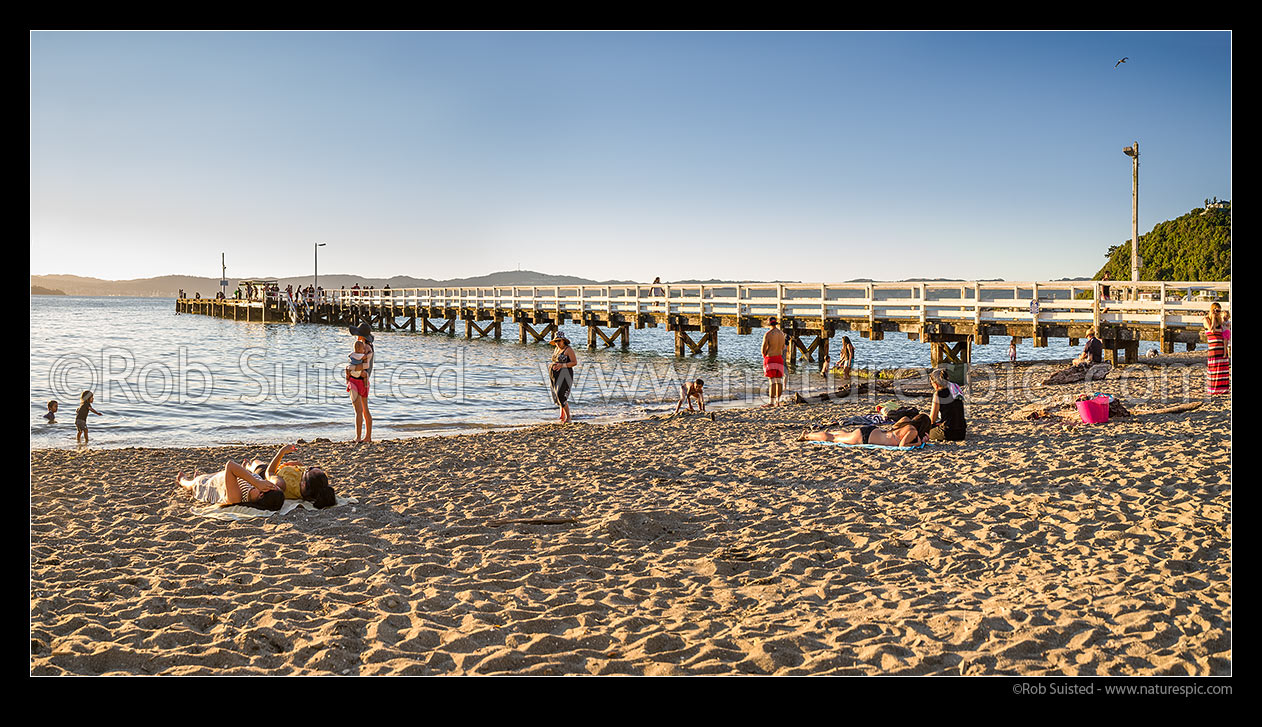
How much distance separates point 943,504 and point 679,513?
6.49 ft

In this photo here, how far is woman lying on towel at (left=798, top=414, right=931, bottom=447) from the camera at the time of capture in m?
8.60

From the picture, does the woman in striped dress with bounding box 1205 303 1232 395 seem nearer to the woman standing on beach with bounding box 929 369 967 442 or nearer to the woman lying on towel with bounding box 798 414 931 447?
the woman standing on beach with bounding box 929 369 967 442

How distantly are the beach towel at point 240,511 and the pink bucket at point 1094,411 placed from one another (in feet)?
28.4

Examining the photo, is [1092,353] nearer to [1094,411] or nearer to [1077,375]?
[1077,375]

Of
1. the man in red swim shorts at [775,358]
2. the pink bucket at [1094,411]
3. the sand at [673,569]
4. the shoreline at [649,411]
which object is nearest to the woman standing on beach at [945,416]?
the sand at [673,569]

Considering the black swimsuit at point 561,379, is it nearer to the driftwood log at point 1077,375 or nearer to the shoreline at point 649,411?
the shoreline at point 649,411

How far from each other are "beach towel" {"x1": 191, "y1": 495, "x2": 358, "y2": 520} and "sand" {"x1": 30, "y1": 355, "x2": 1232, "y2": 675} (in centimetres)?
12

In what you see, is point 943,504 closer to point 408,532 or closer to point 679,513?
point 679,513

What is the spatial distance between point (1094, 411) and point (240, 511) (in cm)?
926

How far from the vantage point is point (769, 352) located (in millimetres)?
14500

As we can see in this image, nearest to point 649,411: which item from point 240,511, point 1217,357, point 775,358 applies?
point 775,358

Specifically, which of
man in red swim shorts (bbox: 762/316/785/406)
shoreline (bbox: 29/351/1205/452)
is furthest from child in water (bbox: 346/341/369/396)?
man in red swim shorts (bbox: 762/316/785/406)

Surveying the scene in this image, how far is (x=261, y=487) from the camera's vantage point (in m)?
6.20
